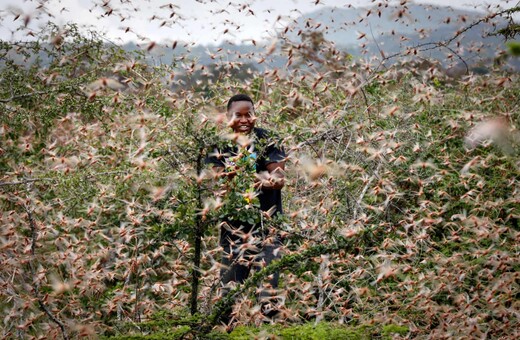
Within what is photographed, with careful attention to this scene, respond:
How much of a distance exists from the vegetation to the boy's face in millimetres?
326

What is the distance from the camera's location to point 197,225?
292 cm

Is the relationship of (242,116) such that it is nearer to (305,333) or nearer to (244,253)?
(244,253)

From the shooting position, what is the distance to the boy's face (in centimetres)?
350

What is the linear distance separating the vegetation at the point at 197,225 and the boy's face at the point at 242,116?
0.33 m

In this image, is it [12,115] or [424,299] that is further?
[12,115]

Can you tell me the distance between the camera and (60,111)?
190 inches

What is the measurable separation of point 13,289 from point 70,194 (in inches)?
41.7

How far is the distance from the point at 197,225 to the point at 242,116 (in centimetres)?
107

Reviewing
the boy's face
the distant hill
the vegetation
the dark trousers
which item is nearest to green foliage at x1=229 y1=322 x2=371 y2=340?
the vegetation

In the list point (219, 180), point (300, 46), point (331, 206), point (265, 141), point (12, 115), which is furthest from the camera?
point (12, 115)

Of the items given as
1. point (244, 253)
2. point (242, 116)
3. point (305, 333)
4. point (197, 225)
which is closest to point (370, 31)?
point (242, 116)

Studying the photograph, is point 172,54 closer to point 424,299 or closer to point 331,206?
point 331,206

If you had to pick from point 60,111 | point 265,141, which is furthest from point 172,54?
point 265,141

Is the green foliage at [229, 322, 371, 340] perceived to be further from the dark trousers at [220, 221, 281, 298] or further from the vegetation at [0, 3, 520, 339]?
the dark trousers at [220, 221, 281, 298]
